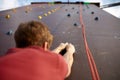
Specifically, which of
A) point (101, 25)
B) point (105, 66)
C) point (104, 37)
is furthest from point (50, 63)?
point (101, 25)

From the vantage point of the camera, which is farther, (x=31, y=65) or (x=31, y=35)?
(x=31, y=35)

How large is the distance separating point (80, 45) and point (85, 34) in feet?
3.53

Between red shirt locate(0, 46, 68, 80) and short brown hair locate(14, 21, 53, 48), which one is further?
short brown hair locate(14, 21, 53, 48)

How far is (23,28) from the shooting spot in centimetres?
194

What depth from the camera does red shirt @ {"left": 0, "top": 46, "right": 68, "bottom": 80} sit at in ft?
5.21

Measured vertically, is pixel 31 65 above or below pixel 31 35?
below

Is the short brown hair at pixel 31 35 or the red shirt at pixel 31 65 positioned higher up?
the short brown hair at pixel 31 35

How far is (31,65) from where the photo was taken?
1677 millimetres

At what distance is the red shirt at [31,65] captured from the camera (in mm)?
1588

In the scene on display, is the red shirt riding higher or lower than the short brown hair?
lower

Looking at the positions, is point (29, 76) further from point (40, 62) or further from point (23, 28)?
point (23, 28)

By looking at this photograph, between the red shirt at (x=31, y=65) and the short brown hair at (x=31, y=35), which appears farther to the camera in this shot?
the short brown hair at (x=31, y=35)

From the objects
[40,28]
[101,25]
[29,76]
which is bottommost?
[101,25]

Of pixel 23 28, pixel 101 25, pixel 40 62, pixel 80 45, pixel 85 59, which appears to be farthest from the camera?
pixel 101 25
